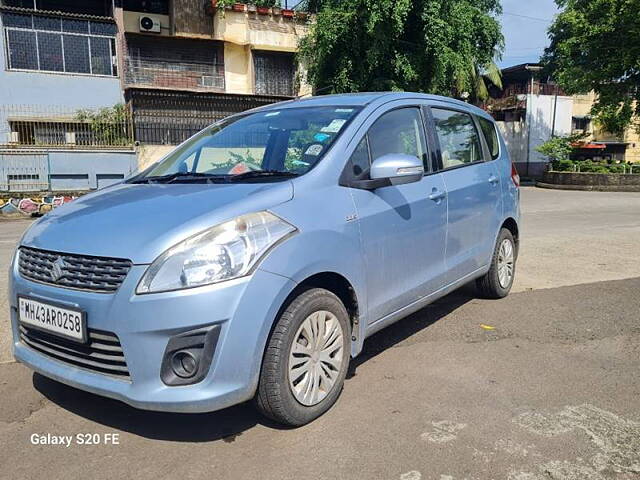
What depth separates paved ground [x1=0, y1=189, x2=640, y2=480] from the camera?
8.06 feet

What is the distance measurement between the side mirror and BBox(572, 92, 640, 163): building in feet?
116

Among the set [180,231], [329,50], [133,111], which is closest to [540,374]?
[180,231]

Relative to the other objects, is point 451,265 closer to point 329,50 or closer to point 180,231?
point 180,231

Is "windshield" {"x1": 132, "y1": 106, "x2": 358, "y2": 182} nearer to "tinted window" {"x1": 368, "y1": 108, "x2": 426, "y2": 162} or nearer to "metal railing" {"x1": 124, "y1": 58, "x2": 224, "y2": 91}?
"tinted window" {"x1": 368, "y1": 108, "x2": 426, "y2": 162}

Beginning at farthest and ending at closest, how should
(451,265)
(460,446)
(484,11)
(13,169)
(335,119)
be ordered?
(484,11) < (13,169) < (451,265) < (335,119) < (460,446)

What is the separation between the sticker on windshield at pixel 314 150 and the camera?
3172 millimetres

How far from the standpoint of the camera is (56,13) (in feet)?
64.8

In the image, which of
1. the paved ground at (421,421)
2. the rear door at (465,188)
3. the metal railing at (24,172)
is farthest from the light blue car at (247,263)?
the metal railing at (24,172)

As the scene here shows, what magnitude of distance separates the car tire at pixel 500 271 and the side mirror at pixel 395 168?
2.03 m

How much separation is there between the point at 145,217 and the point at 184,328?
61 cm

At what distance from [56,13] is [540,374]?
853 inches

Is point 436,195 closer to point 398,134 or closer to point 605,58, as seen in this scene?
point 398,134

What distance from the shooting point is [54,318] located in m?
2.59

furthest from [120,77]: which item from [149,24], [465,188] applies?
[465,188]
